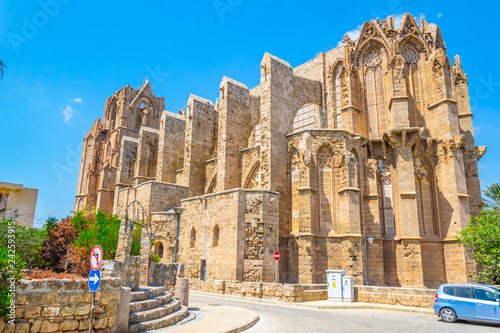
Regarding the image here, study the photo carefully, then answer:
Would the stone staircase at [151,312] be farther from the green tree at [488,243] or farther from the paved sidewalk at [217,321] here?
the green tree at [488,243]

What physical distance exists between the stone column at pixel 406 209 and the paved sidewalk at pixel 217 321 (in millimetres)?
10158

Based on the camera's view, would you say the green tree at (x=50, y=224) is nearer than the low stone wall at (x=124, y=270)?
No

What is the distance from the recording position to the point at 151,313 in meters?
7.85

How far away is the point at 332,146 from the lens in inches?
728

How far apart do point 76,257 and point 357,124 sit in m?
15.1

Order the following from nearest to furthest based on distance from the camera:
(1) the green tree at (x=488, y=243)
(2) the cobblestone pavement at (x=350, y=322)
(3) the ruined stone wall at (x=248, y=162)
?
(2) the cobblestone pavement at (x=350, y=322) < (1) the green tree at (x=488, y=243) < (3) the ruined stone wall at (x=248, y=162)

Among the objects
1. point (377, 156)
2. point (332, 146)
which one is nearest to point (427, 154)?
point (377, 156)

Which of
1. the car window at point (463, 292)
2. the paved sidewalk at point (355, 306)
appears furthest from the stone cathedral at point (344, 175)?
the car window at point (463, 292)

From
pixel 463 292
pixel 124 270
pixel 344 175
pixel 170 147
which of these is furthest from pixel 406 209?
pixel 170 147

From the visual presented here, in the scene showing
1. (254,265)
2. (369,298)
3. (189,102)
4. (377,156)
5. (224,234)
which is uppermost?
(189,102)

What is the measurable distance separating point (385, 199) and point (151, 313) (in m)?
14.5

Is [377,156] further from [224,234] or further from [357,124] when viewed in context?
[224,234]

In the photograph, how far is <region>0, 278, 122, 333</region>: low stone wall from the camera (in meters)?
5.59

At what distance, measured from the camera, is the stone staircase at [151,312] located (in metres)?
7.35
